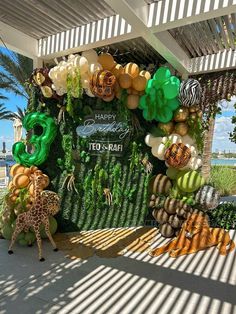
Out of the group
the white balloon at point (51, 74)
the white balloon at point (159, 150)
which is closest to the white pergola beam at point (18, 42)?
the white balloon at point (51, 74)

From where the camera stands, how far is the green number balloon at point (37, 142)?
16.8 ft

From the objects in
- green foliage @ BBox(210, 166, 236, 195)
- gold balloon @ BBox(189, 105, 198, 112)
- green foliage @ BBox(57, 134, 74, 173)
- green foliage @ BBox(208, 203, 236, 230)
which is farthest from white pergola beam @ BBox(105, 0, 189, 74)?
green foliage @ BBox(210, 166, 236, 195)

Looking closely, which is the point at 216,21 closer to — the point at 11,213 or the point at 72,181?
the point at 72,181

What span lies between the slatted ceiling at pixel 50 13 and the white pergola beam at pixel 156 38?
1.75 feet

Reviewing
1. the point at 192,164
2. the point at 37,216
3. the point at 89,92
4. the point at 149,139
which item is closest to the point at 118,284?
the point at 37,216

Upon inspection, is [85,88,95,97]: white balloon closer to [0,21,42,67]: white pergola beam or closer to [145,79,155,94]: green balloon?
[145,79,155,94]: green balloon

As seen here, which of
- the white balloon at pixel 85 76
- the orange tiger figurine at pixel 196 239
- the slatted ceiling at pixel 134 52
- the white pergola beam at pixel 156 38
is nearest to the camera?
the white pergola beam at pixel 156 38

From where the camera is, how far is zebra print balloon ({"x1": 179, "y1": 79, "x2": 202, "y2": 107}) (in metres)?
4.63

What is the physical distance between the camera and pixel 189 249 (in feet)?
14.9

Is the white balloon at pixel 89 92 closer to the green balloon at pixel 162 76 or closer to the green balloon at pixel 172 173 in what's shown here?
the green balloon at pixel 162 76

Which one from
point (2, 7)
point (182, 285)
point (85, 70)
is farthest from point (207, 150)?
point (2, 7)

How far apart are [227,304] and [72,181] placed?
3.29 m

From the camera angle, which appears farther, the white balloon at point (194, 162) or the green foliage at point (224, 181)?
the green foliage at point (224, 181)

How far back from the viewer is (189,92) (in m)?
4.62
